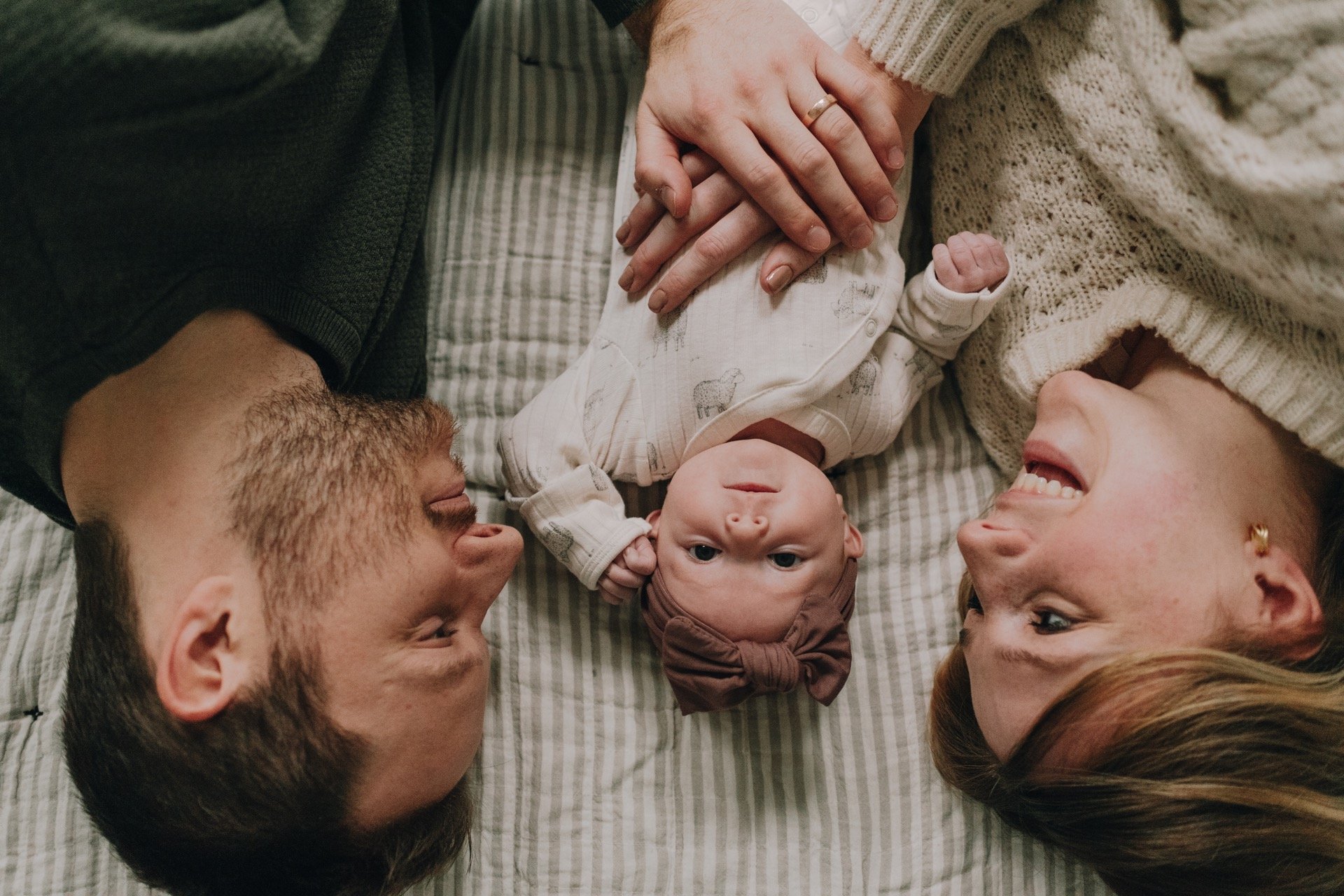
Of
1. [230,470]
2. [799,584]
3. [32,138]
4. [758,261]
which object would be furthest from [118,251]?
[799,584]

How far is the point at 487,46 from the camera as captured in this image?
1.48 meters

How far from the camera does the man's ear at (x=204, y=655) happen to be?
3.07 ft

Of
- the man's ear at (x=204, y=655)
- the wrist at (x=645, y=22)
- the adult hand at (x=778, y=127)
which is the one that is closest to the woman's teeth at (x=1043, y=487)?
the adult hand at (x=778, y=127)

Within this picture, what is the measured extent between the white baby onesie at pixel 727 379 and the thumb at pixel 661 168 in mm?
124

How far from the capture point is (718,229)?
3.99 feet

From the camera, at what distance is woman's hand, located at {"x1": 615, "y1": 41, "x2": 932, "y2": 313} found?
3.97 feet

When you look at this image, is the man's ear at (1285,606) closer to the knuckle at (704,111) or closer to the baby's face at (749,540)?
the baby's face at (749,540)

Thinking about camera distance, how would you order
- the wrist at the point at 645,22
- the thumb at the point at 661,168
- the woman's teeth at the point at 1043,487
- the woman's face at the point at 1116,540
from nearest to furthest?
1. the woman's face at the point at 1116,540
2. the woman's teeth at the point at 1043,487
3. the thumb at the point at 661,168
4. the wrist at the point at 645,22

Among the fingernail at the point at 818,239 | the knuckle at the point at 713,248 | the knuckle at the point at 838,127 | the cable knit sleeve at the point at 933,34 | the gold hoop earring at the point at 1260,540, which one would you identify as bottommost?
the gold hoop earring at the point at 1260,540

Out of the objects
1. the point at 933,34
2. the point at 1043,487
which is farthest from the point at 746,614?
the point at 933,34

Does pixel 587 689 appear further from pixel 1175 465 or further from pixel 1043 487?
pixel 1175 465

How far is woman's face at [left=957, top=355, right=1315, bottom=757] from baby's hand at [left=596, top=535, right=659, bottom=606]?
0.41 metres

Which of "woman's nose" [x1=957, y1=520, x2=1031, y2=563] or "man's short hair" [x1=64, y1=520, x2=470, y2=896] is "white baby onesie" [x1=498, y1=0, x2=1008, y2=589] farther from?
"man's short hair" [x1=64, y1=520, x2=470, y2=896]

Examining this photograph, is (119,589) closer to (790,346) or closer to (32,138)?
(32,138)
